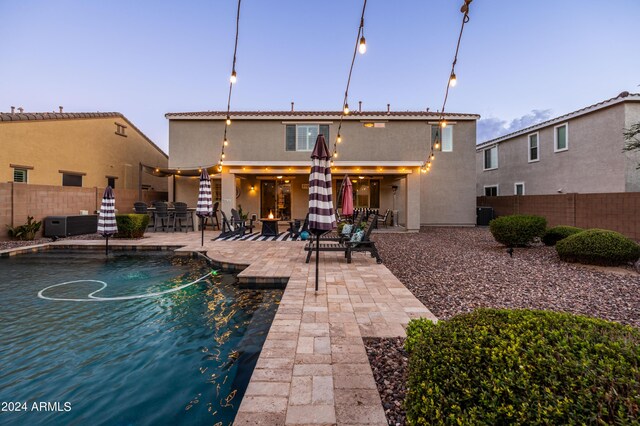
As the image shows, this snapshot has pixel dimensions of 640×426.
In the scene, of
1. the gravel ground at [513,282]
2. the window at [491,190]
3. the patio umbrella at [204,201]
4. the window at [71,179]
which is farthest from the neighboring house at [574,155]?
the window at [71,179]

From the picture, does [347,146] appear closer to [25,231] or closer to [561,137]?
[561,137]

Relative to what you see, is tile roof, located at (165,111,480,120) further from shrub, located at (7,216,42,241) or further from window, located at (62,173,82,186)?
shrub, located at (7,216,42,241)

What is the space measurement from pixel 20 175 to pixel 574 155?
25.6m

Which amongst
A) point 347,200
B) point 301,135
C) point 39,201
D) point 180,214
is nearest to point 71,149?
point 39,201

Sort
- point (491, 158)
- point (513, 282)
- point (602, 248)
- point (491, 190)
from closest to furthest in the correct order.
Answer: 1. point (513, 282)
2. point (602, 248)
3. point (491, 158)
4. point (491, 190)

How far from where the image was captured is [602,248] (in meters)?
6.23

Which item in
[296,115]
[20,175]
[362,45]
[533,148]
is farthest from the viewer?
[533,148]

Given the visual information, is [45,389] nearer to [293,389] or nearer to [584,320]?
[293,389]

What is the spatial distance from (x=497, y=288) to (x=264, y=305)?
3979 millimetres

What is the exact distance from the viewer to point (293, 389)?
2158mm

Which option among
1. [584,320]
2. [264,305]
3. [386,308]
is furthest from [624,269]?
A: [264,305]

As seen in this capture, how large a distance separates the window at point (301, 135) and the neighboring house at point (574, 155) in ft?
38.7

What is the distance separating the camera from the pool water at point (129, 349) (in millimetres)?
2455

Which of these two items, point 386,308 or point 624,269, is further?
point 624,269
